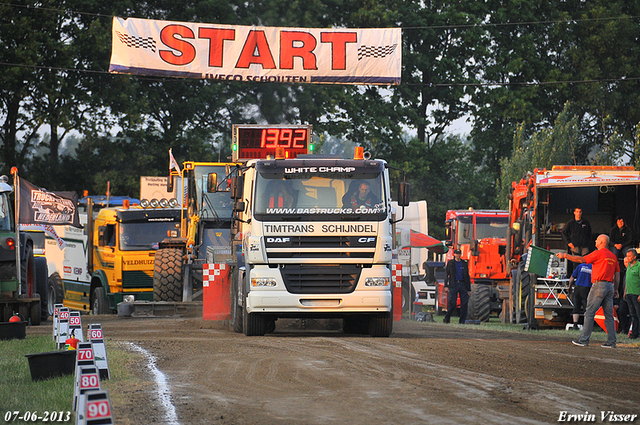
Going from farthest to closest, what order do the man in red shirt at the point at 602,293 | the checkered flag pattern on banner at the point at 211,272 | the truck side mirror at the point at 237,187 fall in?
the checkered flag pattern on banner at the point at 211,272, the truck side mirror at the point at 237,187, the man in red shirt at the point at 602,293

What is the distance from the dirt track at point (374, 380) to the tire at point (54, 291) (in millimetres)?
10404

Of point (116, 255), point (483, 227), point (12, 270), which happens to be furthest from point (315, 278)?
point (483, 227)

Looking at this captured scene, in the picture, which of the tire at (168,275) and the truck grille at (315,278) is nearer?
the truck grille at (315,278)

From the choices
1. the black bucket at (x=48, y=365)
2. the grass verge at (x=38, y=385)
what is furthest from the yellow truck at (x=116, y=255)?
the black bucket at (x=48, y=365)

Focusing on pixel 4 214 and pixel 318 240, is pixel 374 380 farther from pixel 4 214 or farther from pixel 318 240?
pixel 4 214

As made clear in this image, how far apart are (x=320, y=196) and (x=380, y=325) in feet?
8.12

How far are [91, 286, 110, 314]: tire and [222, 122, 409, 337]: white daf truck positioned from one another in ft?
35.7

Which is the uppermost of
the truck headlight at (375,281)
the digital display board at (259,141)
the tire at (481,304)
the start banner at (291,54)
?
the start banner at (291,54)

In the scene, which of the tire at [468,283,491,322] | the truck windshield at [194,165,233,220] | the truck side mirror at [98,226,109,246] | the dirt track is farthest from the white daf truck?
the tire at [468,283,491,322]

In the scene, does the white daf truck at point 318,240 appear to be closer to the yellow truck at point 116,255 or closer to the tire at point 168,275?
the tire at point 168,275

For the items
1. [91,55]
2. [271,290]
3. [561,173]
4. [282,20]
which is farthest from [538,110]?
[271,290]

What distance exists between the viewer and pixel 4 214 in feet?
60.7

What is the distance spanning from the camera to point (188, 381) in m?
10.4

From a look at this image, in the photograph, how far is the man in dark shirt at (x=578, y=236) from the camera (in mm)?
20422
